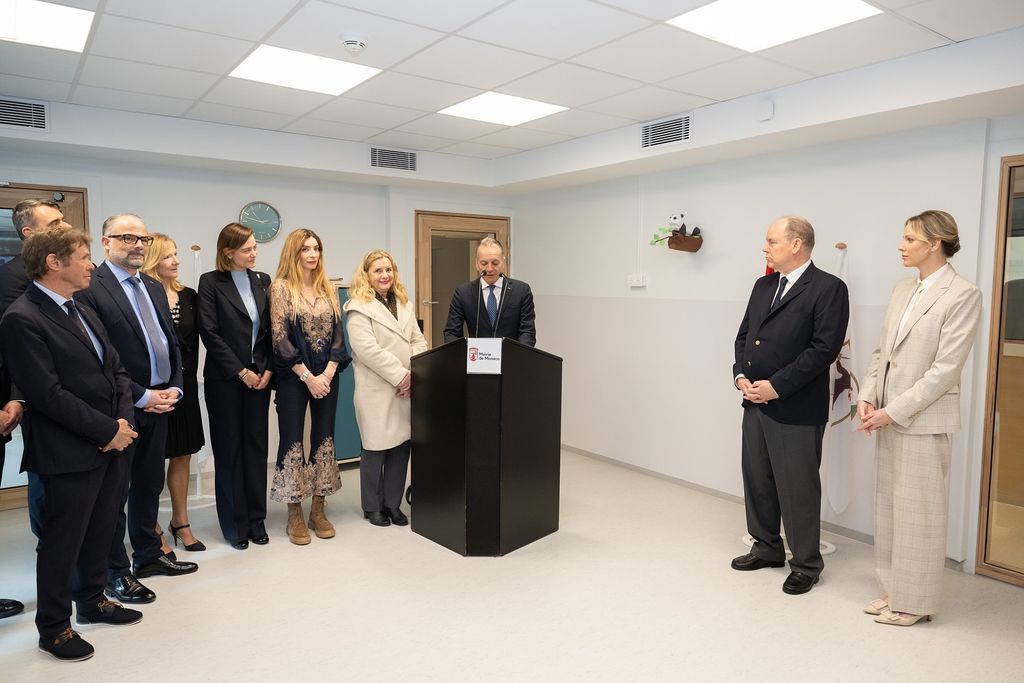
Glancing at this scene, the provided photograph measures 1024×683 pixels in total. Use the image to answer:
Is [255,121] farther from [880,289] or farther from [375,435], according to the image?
[880,289]

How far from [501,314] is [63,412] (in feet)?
7.81

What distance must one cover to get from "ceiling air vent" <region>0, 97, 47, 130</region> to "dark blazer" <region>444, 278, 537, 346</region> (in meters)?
2.83

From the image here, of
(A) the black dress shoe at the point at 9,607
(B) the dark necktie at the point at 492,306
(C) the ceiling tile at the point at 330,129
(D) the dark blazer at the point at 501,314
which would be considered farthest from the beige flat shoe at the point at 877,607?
(C) the ceiling tile at the point at 330,129

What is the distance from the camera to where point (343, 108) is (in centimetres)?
445

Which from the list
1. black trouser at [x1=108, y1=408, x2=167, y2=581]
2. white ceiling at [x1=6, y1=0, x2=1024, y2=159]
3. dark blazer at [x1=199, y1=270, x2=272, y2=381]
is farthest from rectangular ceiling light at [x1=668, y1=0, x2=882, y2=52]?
black trouser at [x1=108, y1=408, x2=167, y2=581]

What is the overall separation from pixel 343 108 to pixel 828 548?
4042mm

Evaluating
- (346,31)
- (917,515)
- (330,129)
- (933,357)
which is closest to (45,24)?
(346,31)

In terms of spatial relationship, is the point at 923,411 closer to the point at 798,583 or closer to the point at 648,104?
the point at 798,583

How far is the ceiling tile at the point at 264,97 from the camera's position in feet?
13.0

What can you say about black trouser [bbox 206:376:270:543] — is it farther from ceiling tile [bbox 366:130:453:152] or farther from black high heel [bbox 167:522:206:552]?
ceiling tile [bbox 366:130:453:152]

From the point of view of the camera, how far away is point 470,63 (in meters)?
3.58

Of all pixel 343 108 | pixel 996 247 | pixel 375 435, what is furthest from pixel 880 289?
pixel 343 108

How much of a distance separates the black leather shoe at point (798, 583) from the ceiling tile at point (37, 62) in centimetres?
445

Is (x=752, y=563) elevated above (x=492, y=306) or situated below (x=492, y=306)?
below
